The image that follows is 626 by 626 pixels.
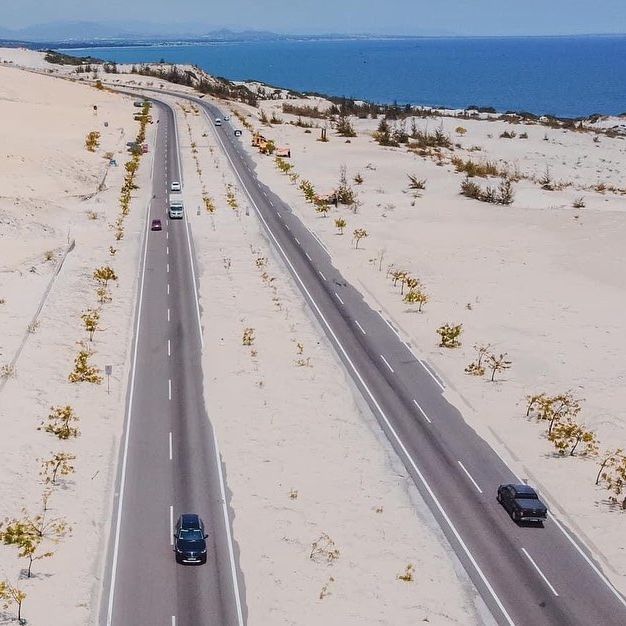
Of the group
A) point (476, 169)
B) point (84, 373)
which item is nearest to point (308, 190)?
point (476, 169)

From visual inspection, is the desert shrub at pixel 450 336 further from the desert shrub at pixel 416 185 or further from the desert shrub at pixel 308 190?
the desert shrub at pixel 416 185

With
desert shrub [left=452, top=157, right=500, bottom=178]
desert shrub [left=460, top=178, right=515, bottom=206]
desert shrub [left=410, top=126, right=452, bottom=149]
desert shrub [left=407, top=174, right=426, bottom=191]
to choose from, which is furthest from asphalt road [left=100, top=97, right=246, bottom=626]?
desert shrub [left=410, top=126, right=452, bottom=149]

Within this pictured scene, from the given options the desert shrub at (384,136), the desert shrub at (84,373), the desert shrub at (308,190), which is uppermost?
the desert shrub at (384,136)

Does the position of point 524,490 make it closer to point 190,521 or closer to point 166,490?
point 190,521

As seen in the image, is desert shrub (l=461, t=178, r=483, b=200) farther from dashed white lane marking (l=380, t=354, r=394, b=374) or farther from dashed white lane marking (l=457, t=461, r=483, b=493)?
dashed white lane marking (l=457, t=461, r=483, b=493)

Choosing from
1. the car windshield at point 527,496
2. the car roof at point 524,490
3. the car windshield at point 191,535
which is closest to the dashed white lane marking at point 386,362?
the car roof at point 524,490

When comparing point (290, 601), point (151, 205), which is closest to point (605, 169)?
point (151, 205)

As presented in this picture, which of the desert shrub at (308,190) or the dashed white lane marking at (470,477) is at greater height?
the desert shrub at (308,190)
